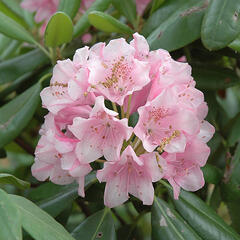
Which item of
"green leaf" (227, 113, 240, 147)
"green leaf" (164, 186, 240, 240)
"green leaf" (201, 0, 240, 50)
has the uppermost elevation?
"green leaf" (201, 0, 240, 50)

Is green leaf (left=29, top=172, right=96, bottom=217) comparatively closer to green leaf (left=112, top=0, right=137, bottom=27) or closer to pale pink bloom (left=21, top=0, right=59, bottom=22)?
green leaf (left=112, top=0, right=137, bottom=27)

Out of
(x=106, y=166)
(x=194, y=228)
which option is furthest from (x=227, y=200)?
(x=106, y=166)

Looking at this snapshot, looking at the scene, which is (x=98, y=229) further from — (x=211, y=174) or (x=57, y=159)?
(x=211, y=174)

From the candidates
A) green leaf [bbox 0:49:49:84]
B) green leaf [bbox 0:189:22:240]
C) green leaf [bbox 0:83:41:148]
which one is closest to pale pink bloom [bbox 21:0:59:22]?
green leaf [bbox 0:49:49:84]

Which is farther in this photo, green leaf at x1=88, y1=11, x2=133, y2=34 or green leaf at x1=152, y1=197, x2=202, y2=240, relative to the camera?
green leaf at x1=88, y1=11, x2=133, y2=34

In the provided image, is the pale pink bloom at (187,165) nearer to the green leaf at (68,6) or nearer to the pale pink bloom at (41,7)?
the green leaf at (68,6)

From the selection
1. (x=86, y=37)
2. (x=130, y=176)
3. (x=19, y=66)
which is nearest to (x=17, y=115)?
(x=19, y=66)

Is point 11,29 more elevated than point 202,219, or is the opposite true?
point 11,29

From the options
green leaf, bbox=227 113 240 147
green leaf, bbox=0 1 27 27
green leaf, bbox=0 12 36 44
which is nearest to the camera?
green leaf, bbox=0 12 36 44
